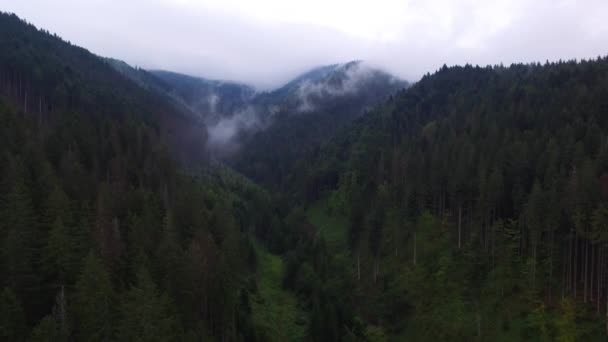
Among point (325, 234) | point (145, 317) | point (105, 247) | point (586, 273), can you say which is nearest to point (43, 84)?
point (325, 234)

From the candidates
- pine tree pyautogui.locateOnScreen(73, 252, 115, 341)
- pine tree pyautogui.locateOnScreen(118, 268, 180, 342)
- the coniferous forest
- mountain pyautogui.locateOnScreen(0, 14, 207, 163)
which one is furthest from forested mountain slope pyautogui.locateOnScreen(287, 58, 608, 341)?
mountain pyautogui.locateOnScreen(0, 14, 207, 163)

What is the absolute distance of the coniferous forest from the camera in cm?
3119

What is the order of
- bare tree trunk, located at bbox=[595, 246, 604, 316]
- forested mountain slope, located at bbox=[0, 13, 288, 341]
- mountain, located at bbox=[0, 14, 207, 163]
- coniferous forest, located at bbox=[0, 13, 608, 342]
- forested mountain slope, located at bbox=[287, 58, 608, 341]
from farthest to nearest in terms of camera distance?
1. mountain, located at bbox=[0, 14, 207, 163]
2. forested mountain slope, located at bbox=[287, 58, 608, 341]
3. bare tree trunk, located at bbox=[595, 246, 604, 316]
4. coniferous forest, located at bbox=[0, 13, 608, 342]
5. forested mountain slope, located at bbox=[0, 13, 288, 341]

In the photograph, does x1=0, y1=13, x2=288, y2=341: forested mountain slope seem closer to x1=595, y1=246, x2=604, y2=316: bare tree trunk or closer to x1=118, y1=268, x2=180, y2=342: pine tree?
x1=118, y1=268, x2=180, y2=342: pine tree

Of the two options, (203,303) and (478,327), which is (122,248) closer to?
(203,303)

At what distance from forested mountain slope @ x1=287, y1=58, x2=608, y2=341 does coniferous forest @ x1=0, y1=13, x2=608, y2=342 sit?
0.95 feet

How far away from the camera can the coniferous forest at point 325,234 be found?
102ft

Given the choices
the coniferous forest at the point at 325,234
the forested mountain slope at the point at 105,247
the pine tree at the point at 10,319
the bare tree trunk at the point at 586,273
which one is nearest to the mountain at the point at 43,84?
the coniferous forest at the point at 325,234

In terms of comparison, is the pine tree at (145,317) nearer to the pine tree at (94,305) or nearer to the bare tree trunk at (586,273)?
the pine tree at (94,305)

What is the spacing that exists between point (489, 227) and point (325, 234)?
134 ft

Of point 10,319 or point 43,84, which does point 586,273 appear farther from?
point 43,84

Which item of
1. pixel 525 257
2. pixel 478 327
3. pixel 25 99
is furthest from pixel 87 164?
pixel 525 257

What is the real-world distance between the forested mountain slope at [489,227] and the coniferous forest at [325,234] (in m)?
0.29

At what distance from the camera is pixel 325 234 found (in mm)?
96938
